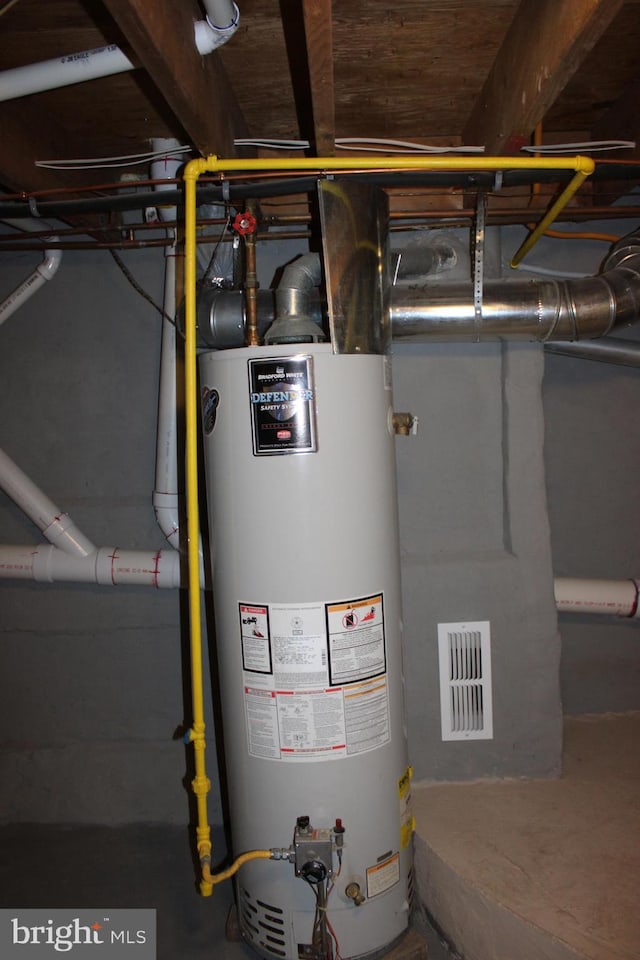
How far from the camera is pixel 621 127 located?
1.83 metres

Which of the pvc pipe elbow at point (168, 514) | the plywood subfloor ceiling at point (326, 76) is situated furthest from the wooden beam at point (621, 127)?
the pvc pipe elbow at point (168, 514)

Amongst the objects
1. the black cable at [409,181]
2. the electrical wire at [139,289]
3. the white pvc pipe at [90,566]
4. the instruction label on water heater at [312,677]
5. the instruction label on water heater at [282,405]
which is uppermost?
the black cable at [409,181]

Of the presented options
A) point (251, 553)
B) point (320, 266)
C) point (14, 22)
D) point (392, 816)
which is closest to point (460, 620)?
point (392, 816)

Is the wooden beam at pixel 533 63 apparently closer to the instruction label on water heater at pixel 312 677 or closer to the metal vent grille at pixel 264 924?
the instruction label on water heater at pixel 312 677

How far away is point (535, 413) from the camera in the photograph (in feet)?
6.55

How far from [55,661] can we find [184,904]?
96cm

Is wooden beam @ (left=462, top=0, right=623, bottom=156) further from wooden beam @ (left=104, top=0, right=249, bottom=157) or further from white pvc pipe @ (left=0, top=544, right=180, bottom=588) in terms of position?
white pvc pipe @ (left=0, top=544, right=180, bottom=588)

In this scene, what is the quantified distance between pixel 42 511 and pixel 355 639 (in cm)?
129

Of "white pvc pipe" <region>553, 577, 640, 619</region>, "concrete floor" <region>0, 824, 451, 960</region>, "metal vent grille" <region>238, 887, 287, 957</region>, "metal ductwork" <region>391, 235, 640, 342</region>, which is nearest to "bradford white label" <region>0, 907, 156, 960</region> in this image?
"concrete floor" <region>0, 824, 451, 960</region>

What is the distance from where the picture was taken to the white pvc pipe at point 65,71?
135cm

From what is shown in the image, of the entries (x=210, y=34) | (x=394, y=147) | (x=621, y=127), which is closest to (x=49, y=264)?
(x=210, y=34)

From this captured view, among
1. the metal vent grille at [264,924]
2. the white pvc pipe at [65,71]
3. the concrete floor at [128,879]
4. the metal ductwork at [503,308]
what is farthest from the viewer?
the concrete floor at [128,879]

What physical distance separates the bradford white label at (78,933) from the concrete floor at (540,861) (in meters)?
0.88

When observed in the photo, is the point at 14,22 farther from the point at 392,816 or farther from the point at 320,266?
the point at 392,816
